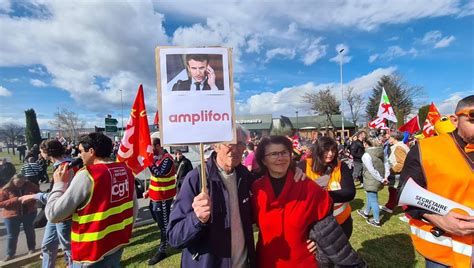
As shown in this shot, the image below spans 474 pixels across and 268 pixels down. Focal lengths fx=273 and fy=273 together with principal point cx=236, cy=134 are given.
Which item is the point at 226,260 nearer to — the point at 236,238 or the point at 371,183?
the point at 236,238

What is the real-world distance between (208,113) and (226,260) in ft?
3.44

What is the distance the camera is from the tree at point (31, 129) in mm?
24969

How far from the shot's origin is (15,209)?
4.69 m

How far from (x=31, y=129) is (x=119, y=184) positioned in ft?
93.5

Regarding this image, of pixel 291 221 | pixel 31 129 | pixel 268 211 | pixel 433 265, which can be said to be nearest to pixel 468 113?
pixel 433 265

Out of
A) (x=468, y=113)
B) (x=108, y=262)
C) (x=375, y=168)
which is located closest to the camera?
(x=468, y=113)

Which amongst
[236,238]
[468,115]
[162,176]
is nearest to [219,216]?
[236,238]

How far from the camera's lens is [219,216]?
195 centimetres

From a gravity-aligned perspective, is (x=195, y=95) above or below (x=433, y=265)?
above

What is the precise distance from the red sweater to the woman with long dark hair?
454 cm

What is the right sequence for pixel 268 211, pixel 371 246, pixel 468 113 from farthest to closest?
pixel 371 246
pixel 268 211
pixel 468 113

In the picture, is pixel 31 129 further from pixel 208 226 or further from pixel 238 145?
pixel 208 226

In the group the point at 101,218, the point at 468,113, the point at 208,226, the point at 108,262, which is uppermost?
the point at 468,113

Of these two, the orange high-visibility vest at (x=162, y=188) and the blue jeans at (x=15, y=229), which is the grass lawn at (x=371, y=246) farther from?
the orange high-visibility vest at (x=162, y=188)
